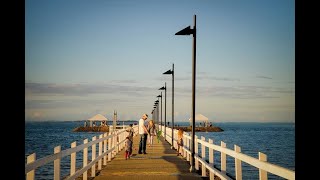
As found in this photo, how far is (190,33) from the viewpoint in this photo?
50.9ft

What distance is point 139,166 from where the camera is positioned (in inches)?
633
